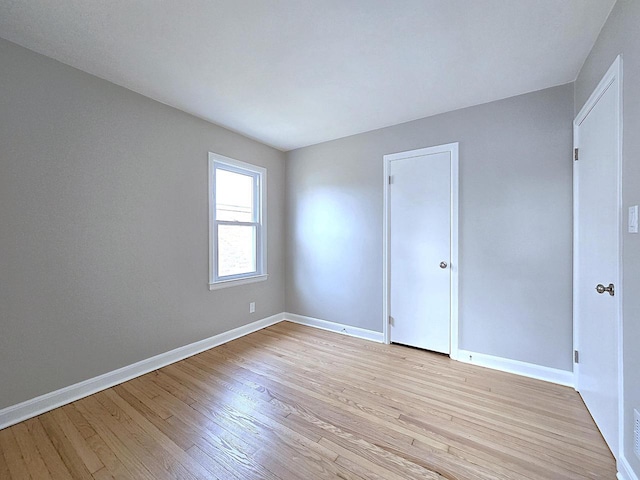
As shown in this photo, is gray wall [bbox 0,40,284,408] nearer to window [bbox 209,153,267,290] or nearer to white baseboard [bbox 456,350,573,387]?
window [bbox 209,153,267,290]

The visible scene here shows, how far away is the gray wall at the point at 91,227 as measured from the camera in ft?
5.57

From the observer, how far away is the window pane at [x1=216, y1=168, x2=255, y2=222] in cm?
307

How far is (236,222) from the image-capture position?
3.21 m

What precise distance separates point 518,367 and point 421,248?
4.41ft

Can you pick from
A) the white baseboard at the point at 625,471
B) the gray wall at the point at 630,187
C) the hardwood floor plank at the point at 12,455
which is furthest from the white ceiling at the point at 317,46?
the hardwood floor plank at the point at 12,455

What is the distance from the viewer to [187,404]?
1880 mm

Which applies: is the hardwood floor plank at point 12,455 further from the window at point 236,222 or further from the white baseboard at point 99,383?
the window at point 236,222

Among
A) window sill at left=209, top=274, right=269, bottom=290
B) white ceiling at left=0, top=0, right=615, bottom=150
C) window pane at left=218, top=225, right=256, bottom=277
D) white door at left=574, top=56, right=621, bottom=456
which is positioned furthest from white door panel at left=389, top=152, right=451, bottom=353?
window pane at left=218, top=225, right=256, bottom=277

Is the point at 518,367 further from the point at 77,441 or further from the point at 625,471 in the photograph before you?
the point at 77,441

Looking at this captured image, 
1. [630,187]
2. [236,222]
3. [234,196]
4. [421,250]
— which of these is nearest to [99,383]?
[236,222]

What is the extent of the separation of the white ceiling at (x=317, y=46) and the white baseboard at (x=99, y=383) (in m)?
2.42

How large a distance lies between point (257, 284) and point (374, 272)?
5.15ft

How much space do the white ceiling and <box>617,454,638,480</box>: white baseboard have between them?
7.76ft

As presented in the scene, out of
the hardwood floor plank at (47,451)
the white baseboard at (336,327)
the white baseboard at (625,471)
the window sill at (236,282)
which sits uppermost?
the window sill at (236,282)
